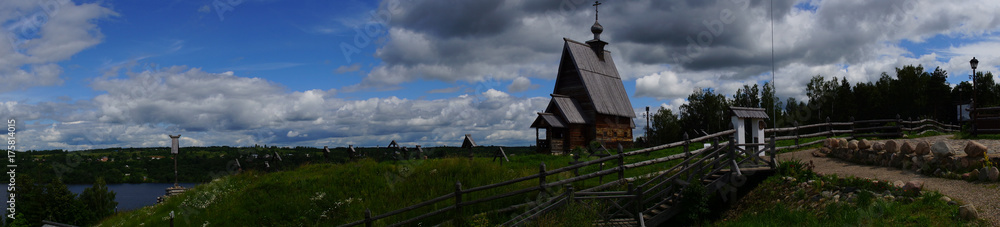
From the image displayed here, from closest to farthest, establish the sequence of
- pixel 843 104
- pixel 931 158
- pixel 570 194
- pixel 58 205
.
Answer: pixel 931 158 < pixel 570 194 < pixel 58 205 < pixel 843 104

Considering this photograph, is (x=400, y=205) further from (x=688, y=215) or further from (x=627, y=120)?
(x=627, y=120)

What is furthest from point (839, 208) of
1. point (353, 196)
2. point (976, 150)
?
point (353, 196)

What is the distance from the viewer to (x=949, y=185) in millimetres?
11188

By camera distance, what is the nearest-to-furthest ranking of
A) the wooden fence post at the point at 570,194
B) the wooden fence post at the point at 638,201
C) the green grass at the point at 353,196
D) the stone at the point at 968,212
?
1. the stone at the point at 968,212
2. the wooden fence post at the point at 570,194
3. the wooden fence post at the point at 638,201
4. the green grass at the point at 353,196

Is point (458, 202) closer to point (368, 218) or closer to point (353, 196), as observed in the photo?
point (368, 218)

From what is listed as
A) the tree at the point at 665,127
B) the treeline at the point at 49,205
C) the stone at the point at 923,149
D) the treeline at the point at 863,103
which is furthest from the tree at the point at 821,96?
the treeline at the point at 49,205

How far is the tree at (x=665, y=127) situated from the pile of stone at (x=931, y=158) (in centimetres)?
3096

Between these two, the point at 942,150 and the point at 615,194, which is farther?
the point at 615,194

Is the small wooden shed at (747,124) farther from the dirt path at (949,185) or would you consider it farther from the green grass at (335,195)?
the green grass at (335,195)

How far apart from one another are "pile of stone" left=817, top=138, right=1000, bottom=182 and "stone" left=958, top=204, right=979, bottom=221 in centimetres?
280

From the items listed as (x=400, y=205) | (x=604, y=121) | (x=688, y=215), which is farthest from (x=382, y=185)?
(x=604, y=121)

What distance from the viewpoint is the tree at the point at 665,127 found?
154 ft

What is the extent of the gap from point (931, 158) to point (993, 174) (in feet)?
5.87

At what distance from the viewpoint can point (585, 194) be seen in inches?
525
